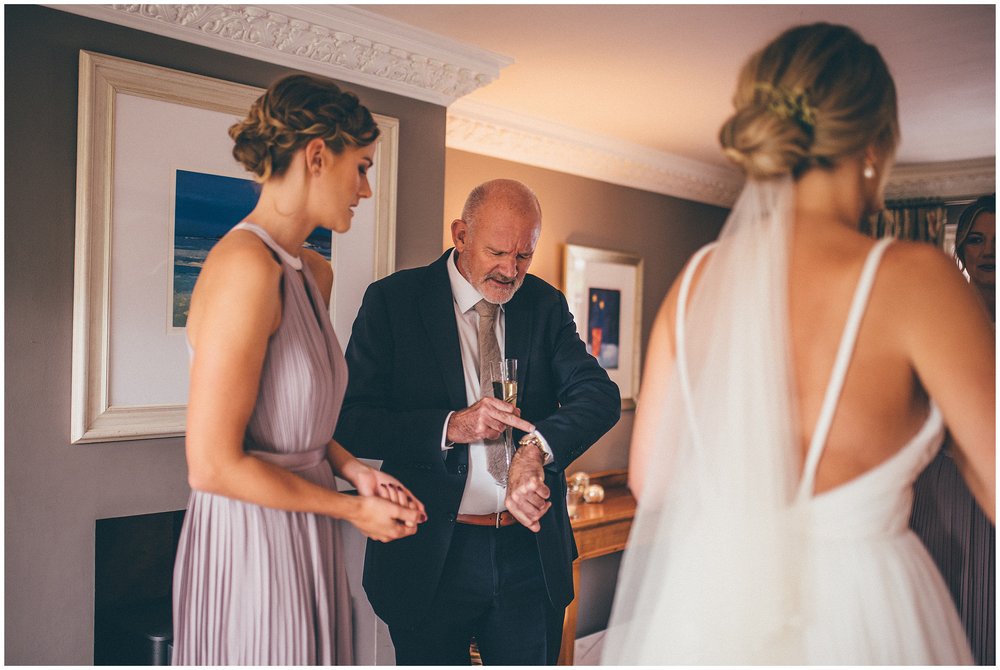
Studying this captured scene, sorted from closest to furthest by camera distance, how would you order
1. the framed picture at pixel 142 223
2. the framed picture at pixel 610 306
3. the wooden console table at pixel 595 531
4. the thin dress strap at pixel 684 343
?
the thin dress strap at pixel 684 343, the framed picture at pixel 142 223, the wooden console table at pixel 595 531, the framed picture at pixel 610 306

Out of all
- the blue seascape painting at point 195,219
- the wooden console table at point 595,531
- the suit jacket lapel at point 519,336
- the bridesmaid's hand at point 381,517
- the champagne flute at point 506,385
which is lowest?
the wooden console table at point 595,531

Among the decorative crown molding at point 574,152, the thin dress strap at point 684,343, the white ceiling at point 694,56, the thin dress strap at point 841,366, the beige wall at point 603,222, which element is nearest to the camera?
the thin dress strap at point 841,366

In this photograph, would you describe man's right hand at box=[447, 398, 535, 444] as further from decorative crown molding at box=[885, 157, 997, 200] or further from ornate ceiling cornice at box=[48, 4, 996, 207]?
decorative crown molding at box=[885, 157, 997, 200]

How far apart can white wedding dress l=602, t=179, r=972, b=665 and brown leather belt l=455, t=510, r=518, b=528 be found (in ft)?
1.89

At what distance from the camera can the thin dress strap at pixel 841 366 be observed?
96 centimetres

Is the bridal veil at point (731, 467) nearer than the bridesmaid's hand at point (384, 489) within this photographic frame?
Yes

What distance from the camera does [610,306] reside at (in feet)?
11.2

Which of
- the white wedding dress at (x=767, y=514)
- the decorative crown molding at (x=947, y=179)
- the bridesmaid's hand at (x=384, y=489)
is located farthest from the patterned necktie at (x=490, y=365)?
the decorative crown molding at (x=947, y=179)

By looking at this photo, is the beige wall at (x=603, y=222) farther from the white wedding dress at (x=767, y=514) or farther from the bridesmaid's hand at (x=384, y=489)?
the bridesmaid's hand at (x=384, y=489)

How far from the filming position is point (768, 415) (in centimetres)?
103

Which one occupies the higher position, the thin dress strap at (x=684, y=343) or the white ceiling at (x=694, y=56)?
the white ceiling at (x=694, y=56)

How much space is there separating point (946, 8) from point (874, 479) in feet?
4.27

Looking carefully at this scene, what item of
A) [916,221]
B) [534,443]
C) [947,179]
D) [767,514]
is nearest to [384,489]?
[534,443]

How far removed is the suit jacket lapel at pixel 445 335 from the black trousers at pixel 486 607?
0.33m
